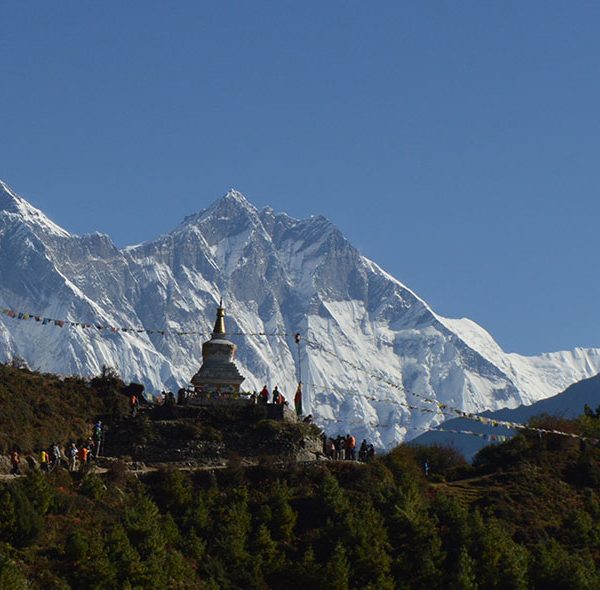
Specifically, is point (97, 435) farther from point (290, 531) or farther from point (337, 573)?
point (337, 573)

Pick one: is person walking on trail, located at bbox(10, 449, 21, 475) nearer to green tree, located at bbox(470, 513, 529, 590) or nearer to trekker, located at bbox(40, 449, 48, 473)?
trekker, located at bbox(40, 449, 48, 473)

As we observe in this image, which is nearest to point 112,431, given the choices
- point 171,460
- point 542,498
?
point 171,460

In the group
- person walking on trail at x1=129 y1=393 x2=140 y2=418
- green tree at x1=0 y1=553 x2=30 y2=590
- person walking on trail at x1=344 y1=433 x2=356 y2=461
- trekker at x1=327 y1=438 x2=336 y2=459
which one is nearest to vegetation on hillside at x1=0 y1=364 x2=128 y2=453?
person walking on trail at x1=129 y1=393 x2=140 y2=418

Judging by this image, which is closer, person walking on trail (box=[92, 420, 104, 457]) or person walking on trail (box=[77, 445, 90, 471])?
person walking on trail (box=[77, 445, 90, 471])

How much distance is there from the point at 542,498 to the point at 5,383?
91.2 ft

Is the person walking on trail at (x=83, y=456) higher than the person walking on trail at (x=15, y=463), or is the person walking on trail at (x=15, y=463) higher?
the person walking on trail at (x=83, y=456)

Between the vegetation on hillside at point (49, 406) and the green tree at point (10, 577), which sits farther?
the vegetation on hillside at point (49, 406)

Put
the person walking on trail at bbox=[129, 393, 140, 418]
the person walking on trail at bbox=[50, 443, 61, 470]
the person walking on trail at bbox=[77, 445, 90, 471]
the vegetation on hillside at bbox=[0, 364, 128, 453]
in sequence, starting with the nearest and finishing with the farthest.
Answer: the person walking on trail at bbox=[50, 443, 61, 470]
the person walking on trail at bbox=[77, 445, 90, 471]
the vegetation on hillside at bbox=[0, 364, 128, 453]
the person walking on trail at bbox=[129, 393, 140, 418]

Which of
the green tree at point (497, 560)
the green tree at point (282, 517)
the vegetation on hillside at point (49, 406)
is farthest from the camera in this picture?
the vegetation on hillside at point (49, 406)

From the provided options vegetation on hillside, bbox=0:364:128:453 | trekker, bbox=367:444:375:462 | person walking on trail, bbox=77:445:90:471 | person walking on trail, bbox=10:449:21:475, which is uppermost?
vegetation on hillside, bbox=0:364:128:453

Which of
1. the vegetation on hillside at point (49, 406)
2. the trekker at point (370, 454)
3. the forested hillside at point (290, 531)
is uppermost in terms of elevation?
the vegetation on hillside at point (49, 406)

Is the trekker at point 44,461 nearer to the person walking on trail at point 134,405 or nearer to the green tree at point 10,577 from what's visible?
the person walking on trail at point 134,405

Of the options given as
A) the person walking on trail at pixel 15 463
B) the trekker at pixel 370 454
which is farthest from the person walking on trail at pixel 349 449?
the person walking on trail at pixel 15 463

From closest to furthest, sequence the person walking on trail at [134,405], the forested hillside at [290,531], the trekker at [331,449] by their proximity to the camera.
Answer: the forested hillside at [290,531] < the trekker at [331,449] < the person walking on trail at [134,405]
